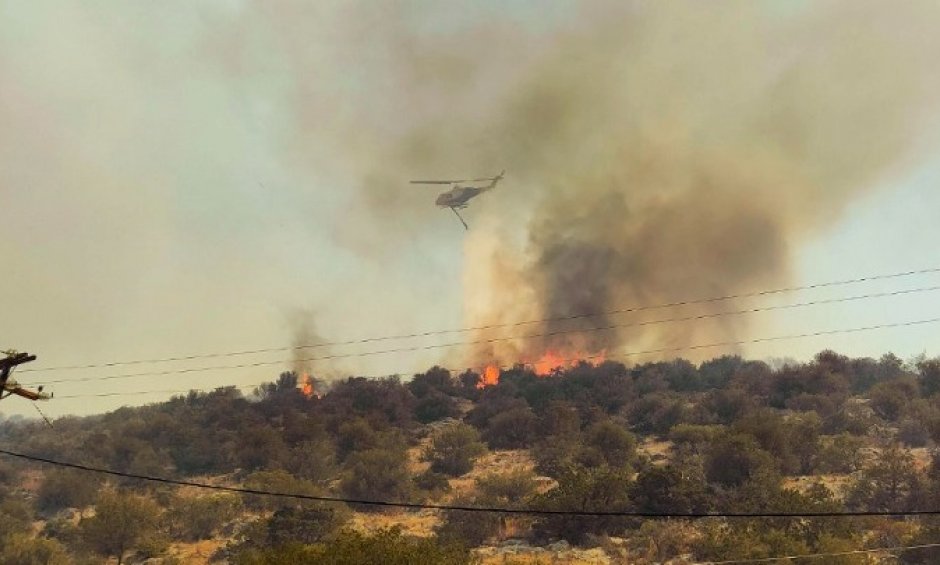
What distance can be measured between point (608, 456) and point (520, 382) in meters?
34.2

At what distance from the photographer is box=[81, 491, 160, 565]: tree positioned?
38.6 metres

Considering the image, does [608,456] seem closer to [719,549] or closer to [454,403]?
[719,549]

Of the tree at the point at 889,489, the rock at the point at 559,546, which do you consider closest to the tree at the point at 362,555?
the rock at the point at 559,546

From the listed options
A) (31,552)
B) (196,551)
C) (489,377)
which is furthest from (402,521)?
(489,377)

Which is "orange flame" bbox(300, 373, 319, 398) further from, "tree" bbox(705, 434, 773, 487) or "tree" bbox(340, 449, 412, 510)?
"tree" bbox(705, 434, 773, 487)

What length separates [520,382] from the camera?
8444cm

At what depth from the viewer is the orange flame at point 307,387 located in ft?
284

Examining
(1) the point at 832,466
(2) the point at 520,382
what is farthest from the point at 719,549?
(2) the point at 520,382

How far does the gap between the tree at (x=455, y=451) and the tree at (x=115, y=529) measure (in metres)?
22.7

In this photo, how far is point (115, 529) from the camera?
38656mm

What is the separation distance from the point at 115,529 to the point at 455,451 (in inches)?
1029

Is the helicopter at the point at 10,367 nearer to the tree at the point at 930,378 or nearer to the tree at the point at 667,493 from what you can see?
the tree at the point at 667,493

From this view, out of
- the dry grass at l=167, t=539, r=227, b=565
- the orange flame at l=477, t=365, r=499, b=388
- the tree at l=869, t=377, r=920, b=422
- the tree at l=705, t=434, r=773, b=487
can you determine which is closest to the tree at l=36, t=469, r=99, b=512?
the dry grass at l=167, t=539, r=227, b=565

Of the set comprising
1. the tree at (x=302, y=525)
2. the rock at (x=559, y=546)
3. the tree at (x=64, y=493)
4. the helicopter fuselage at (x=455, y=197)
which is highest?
the helicopter fuselage at (x=455, y=197)
